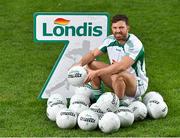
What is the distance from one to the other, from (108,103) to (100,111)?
139 millimetres

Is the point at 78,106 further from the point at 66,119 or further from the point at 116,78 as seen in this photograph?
the point at 116,78

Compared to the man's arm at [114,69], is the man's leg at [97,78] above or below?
below

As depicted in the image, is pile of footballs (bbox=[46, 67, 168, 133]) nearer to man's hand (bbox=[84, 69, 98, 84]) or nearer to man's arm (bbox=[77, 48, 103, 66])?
man's hand (bbox=[84, 69, 98, 84])

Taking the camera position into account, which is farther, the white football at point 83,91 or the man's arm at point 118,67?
the white football at point 83,91

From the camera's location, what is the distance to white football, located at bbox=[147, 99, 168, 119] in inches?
312

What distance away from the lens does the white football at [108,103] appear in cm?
771

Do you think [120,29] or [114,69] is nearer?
[114,69]

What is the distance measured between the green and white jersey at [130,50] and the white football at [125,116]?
730 millimetres

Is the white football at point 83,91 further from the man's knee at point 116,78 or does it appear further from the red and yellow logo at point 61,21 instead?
the red and yellow logo at point 61,21

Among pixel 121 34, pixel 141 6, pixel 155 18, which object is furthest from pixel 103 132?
pixel 141 6

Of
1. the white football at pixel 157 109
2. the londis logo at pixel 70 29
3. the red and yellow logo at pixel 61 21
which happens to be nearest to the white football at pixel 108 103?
the white football at pixel 157 109

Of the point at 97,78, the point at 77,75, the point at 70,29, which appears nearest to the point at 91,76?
the point at 77,75

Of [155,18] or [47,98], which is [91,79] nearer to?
[47,98]

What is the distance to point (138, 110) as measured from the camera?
25.7 feet
